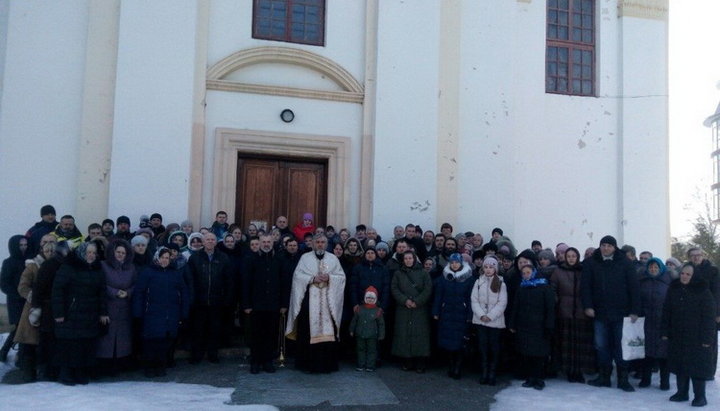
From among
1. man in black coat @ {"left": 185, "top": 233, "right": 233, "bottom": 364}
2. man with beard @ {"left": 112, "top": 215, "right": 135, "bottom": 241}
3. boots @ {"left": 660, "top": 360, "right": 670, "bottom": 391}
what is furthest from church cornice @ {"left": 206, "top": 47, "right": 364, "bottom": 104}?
boots @ {"left": 660, "top": 360, "right": 670, "bottom": 391}

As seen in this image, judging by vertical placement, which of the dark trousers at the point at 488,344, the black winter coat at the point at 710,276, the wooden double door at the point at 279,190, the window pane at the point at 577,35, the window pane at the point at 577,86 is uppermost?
the window pane at the point at 577,35

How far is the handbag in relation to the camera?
758 centimetres

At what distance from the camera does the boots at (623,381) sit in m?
7.60

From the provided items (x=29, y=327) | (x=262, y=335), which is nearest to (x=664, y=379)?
(x=262, y=335)

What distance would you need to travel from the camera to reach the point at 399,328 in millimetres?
8164

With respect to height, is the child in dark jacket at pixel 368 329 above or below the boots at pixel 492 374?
above

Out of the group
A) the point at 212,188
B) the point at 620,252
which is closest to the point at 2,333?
the point at 212,188

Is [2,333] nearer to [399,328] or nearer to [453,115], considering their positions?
[399,328]

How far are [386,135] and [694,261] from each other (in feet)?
15.9

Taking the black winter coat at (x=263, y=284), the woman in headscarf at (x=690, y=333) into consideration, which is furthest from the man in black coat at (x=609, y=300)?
the black winter coat at (x=263, y=284)

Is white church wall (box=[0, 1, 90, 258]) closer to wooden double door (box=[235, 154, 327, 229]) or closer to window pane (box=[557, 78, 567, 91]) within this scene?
wooden double door (box=[235, 154, 327, 229])

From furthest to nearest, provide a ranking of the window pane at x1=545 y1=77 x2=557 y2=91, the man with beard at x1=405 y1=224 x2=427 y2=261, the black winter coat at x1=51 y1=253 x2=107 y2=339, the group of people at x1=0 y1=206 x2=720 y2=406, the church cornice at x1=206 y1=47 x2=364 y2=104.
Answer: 1. the window pane at x1=545 y1=77 x2=557 y2=91
2. the church cornice at x1=206 y1=47 x2=364 y2=104
3. the man with beard at x1=405 y1=224 x2=427 y2=261
4. the group of people at x1=0 y1=206 x2=720 y2=406
5. the black winter coat at x1=51 y1=253 x2=107 y2=339

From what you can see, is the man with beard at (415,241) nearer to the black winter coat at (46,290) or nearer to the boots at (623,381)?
the boots at (623,381)

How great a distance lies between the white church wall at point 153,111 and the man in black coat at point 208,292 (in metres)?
1.97
